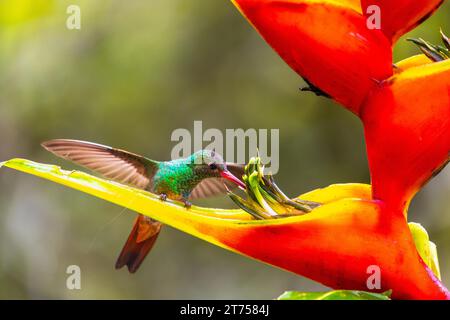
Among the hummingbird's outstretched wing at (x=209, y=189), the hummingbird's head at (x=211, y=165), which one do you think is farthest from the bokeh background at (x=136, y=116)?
the hummingbird's head at (x=211, y=165)

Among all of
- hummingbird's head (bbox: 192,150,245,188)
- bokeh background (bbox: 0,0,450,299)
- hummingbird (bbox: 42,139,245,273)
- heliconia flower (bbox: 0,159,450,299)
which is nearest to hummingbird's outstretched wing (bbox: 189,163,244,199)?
hummingbird (bbox: 42,139,245,273)

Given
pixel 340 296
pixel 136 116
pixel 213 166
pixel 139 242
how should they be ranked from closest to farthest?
pixel 340 296 < pixel 213 166 < pixel 139 242 < pixel 136 116

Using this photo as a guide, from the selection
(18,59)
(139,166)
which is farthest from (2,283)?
(139,166)

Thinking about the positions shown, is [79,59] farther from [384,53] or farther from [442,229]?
[384,53]

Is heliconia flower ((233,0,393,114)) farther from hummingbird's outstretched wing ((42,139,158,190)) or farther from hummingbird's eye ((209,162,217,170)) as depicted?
hummingbird's outstretched wing ((42,139,158,190))

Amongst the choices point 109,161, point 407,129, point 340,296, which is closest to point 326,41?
point 407,129

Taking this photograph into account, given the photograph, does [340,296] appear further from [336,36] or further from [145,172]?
[145,172]
